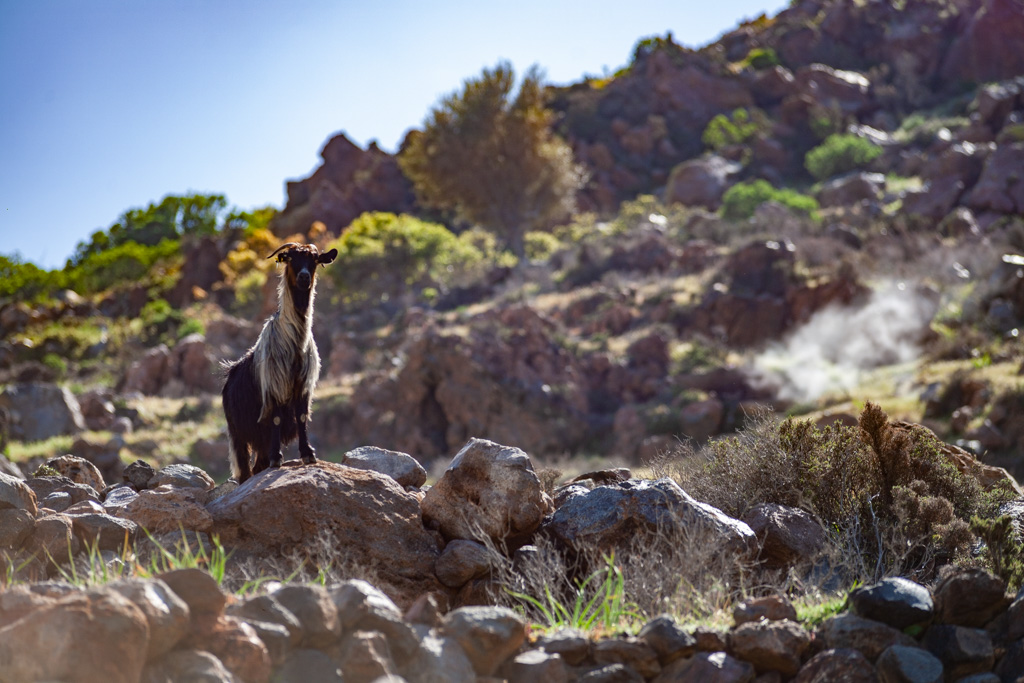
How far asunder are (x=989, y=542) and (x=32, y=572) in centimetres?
642

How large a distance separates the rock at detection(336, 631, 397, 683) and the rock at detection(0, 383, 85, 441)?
23.9m

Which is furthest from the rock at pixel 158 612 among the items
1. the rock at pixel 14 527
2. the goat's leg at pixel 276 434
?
the goat's leg at pixel 276 434

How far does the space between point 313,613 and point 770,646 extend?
95.9 inches

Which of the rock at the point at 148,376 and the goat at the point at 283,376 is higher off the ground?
the rock at the point at 148,376

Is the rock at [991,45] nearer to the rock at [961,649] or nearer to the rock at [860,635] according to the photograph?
the rock at [961,649]

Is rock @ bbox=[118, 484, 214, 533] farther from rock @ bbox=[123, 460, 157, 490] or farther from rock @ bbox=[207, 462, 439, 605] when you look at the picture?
rock @ bbox=[123, 460, 157, 490]

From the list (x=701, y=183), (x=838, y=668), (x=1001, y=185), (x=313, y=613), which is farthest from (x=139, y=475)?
(x=701, y=183)

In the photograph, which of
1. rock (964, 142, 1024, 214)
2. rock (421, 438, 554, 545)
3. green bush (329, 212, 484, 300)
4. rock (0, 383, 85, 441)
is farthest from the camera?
green bush (329, 212, 484, 300)

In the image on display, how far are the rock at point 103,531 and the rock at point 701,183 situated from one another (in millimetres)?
44027

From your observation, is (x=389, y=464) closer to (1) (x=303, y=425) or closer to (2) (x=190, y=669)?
(1) (x=303, y=425)

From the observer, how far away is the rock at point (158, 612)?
4184 mm

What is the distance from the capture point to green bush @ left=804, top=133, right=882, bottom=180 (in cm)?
4888

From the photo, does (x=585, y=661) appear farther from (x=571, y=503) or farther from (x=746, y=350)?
(x=746, y=350)

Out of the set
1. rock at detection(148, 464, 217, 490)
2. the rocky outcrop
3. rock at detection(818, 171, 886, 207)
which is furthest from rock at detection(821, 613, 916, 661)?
the rocky outcrop
